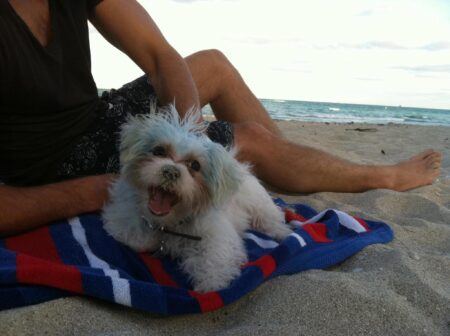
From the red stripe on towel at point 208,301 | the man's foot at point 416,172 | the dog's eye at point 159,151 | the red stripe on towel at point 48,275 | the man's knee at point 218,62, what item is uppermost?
the man's knee at point 218,62

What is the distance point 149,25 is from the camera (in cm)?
334

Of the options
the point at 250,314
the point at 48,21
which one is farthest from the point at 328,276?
the point at 48,21

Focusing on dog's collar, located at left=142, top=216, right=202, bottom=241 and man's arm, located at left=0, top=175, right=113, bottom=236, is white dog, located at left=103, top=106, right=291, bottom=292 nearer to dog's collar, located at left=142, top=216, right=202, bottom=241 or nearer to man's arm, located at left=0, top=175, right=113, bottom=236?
dog's collar, located at left=142, top=216, right=202, bottom=241

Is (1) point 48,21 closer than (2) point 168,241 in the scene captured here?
No

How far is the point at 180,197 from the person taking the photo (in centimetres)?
204

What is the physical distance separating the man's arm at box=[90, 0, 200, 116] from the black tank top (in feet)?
1.24

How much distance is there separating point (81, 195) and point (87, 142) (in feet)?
1.19

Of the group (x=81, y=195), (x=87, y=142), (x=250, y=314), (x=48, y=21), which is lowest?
(x=250, y=314)

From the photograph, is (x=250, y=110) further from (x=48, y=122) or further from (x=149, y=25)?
(x=48, y=122)

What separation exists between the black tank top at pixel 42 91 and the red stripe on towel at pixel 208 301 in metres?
1.24

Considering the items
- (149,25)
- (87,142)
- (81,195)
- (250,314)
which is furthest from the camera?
(149,25)

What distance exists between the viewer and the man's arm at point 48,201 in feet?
7.79

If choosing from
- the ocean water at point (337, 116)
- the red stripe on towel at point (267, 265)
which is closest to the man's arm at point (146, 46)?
the red stripe on towel at point (267, 265)

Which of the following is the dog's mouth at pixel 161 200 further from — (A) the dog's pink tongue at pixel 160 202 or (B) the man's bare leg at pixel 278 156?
A: (B) the man's bare leg at pixel 278 156
